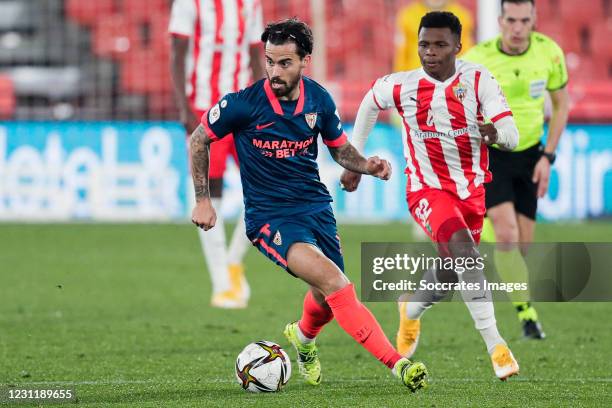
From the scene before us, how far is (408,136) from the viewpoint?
6180mm

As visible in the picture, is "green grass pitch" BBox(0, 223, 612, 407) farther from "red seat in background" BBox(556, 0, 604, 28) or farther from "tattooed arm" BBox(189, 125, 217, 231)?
"red seat in background" BBox(556, 0, 604, 28)

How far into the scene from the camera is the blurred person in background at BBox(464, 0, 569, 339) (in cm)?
719

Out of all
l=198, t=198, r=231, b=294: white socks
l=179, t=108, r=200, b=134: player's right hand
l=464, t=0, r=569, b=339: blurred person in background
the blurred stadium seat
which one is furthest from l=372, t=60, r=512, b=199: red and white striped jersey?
the blurred stadium seat

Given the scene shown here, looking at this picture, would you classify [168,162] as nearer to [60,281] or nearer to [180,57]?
[60,281]

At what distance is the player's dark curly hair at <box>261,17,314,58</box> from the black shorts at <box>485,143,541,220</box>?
2273 millimetres

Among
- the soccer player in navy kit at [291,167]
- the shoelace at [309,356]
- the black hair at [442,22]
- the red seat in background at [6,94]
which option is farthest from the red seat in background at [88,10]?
the shoelace at [309,356]

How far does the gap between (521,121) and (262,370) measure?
9.04 feet

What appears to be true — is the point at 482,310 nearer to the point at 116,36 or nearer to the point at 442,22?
the point at 442,22

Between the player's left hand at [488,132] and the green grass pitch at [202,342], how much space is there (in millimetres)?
1097

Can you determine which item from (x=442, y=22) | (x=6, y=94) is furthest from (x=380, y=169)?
(x=6, y=94)

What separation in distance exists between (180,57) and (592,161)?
738 centimetres

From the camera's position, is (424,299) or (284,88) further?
(424,299)

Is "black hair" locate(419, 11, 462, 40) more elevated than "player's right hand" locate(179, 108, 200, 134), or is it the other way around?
"black hair" locate(419, 11, 462, 40)

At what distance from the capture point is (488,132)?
5500 millimetres
